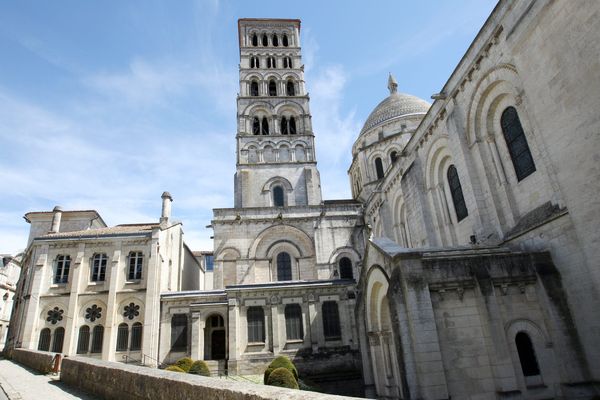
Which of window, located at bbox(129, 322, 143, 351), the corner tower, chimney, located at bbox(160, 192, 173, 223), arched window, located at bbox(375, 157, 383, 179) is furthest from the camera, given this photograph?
arched window, located at bbox(375, 157, 383, 179)

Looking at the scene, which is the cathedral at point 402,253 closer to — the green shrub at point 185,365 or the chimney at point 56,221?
the chimney at point 56,221

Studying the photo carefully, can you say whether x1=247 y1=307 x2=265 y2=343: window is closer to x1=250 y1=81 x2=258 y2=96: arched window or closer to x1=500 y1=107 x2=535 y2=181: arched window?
x1=500 y1=107 x2=535 y2=181: arched window

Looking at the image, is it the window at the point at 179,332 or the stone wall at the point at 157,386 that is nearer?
the stone wall at the point at 157,386

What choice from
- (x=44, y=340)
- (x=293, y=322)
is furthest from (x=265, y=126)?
(x=44, y=340)

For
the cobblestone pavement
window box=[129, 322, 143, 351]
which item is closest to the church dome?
window box=[129, 322, 143, 351]

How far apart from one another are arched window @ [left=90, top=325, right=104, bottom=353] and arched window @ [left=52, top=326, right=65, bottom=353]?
1.97m

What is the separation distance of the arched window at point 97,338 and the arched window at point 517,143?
85.0 ft

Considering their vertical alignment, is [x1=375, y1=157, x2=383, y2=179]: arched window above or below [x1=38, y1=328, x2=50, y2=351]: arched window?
above

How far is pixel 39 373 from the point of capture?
16719 mm

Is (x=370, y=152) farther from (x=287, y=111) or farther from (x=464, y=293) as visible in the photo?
(x=464, y=293)

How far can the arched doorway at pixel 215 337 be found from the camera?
24781mm

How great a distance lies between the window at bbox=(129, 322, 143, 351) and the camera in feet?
80.8

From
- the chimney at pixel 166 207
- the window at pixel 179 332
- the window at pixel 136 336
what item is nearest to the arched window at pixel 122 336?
the window at pixel 136 336

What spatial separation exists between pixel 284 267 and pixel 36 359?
17296mm
